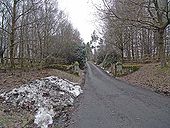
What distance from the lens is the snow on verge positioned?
8969mm

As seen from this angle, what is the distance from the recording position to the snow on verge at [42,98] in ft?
29.4

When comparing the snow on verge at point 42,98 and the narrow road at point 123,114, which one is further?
the snow on verge at point 42,98

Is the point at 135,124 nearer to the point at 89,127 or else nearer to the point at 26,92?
the point at 89,127

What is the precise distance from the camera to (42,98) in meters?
11.4

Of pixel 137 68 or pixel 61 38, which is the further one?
pixel 61 38

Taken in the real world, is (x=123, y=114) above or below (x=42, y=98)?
below

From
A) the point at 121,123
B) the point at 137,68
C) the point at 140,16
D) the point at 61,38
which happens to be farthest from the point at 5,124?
the point at 61,38

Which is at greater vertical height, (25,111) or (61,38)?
(61,38)

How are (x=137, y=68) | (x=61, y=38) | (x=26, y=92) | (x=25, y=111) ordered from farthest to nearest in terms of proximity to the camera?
(x=61, y=38) → (x=137, y=68) → (x=26, y=92) → (x=25, y=111)

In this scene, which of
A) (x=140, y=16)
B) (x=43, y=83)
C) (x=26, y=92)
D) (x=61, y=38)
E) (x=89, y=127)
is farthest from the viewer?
(x=61, y=38)

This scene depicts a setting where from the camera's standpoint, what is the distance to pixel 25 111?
373 inches

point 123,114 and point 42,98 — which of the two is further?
point 42,98

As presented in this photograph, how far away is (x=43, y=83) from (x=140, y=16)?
11689 mm

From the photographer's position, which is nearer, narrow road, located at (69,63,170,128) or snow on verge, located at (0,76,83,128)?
narrow road, located at (69,63,170,128)
